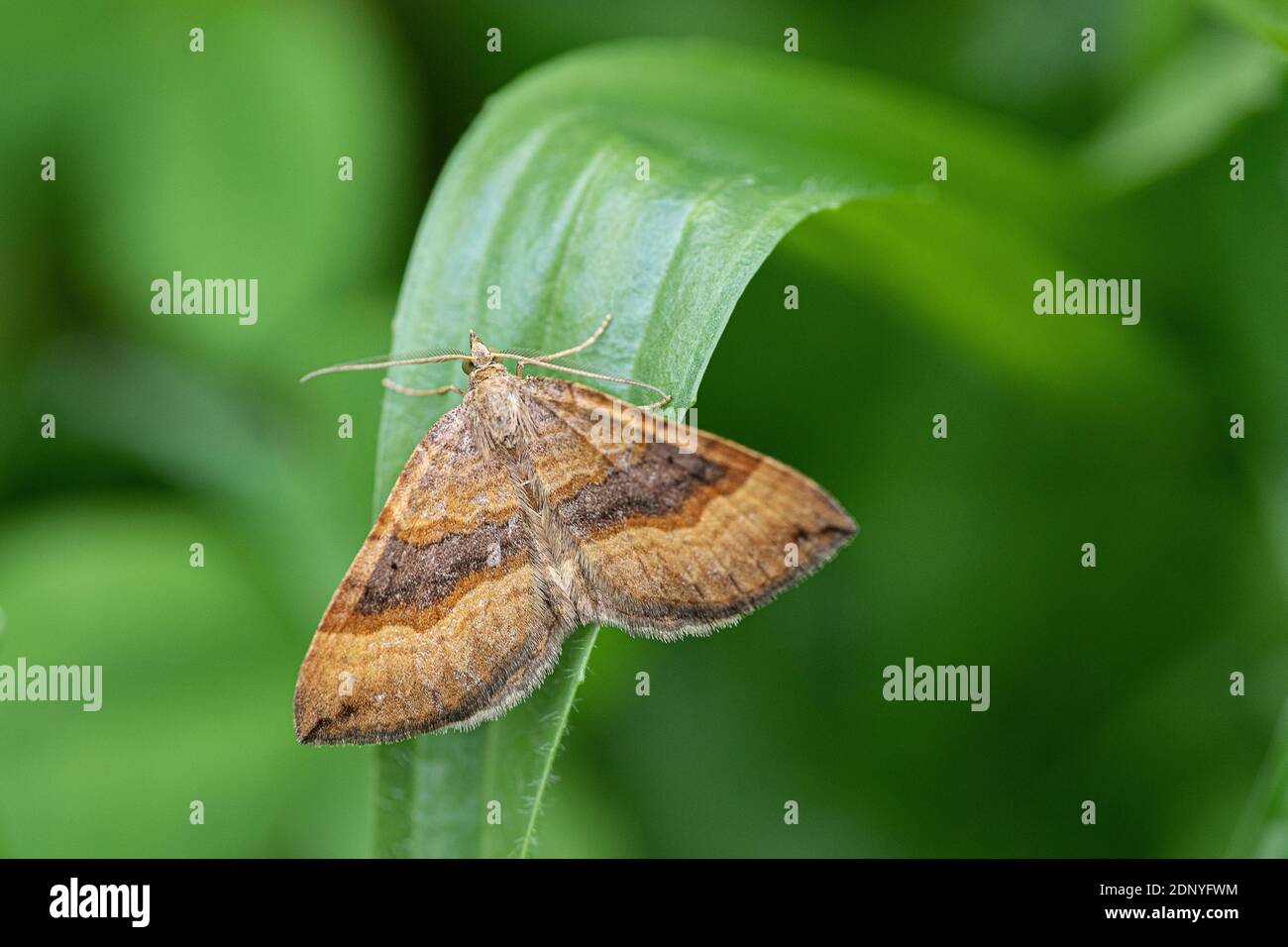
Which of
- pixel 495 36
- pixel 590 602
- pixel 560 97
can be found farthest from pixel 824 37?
pixel 590 602

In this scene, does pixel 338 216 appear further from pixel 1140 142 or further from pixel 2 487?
pixel 1140 142

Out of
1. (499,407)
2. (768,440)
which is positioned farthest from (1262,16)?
(499,407)

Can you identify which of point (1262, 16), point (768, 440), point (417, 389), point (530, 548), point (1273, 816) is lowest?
point (1273, 816)
